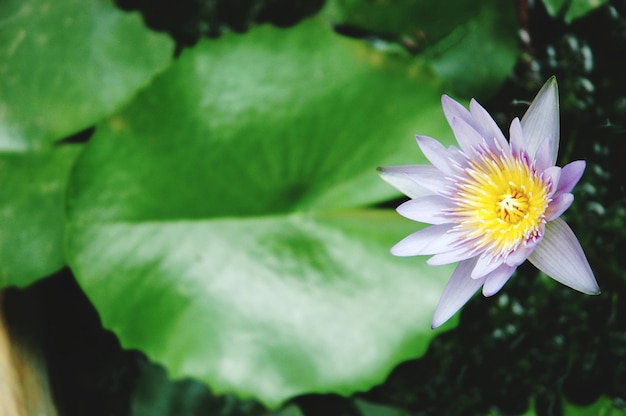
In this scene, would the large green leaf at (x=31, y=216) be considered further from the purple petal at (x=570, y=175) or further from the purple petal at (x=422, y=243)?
the purple petal at (x=570, y=175)

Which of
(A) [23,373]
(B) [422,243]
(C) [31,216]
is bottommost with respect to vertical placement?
(A) [23,373]

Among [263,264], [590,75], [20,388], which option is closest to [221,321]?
[263,264]

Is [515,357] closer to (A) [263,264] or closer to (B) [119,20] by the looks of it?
(A) [263,264]

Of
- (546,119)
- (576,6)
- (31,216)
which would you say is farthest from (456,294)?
(31,216)

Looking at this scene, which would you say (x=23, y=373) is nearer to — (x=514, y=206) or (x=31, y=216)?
(x=31, y=216)

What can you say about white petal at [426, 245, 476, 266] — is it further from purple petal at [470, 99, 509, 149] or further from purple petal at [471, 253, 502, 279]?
purple petal at [470, 99, 509, 149]

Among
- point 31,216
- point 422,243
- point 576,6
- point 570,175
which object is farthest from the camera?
point 31,216

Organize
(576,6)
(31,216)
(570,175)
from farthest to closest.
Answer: (31,216) → (576,6) → (570,175)

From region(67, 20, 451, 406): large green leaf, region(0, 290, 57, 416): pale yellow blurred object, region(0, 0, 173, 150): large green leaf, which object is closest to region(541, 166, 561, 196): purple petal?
region(67, 20, 451, 406): large green leaf
